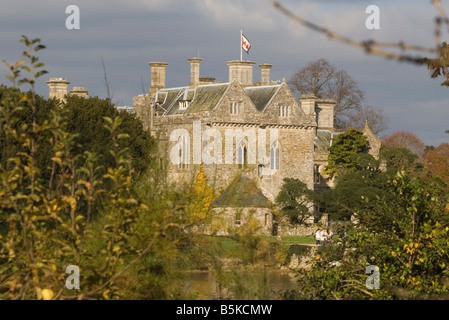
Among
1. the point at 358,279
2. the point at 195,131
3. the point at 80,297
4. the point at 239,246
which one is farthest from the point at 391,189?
the point at 195,131

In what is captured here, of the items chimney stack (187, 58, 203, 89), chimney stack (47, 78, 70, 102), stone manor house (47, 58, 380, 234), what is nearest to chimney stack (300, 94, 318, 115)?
stone manor house (47, 58, 380, 234)

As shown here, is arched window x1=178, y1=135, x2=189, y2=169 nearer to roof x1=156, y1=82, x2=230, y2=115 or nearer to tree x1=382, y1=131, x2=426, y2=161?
roof x1=156, y1=82, x2=230, y2=115

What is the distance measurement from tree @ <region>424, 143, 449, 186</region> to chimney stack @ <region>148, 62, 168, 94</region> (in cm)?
1417

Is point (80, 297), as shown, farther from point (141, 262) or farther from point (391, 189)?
point (391, 189)

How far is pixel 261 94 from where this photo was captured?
49188 mm

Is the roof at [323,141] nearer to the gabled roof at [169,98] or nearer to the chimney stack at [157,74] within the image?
the gabled roof at [169,98]

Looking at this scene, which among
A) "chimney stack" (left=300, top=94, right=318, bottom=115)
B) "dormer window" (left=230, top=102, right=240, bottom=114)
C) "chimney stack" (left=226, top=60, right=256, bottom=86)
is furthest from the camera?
"chimney stack" (left=300, top=94, right=318, bottom=115)

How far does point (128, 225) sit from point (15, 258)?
33.8 inches

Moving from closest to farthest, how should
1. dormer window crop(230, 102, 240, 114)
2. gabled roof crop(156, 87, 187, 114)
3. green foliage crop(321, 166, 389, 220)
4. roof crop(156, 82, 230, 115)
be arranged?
green foliage crop(321, 166, 389, 220) < dormer window crop(230, 102, 240, 114) < roof crop(156, 82, 230, 115) < gabled roof crop(156, 87, 187, 114)

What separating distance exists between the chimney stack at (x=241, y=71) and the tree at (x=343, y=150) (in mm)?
5681

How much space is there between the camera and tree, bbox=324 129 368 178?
51509mm

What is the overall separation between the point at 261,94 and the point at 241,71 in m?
2.59

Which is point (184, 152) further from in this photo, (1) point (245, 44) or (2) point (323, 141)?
(2) point (323, 141)

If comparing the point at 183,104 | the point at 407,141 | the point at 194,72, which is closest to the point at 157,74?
the point at 194,72
